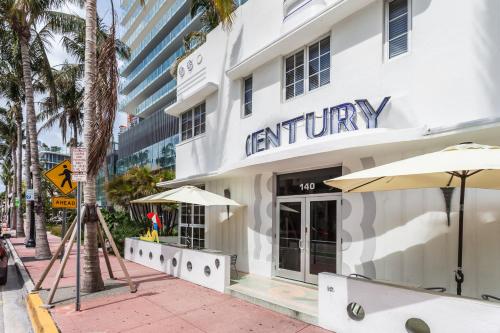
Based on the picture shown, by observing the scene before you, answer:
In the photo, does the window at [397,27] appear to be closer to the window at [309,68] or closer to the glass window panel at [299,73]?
the window at [309,68]

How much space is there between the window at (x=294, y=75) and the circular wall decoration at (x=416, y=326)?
6011mm

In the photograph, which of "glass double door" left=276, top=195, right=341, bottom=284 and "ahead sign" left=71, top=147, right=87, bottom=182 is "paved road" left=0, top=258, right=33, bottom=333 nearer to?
"ahead sign" left=71, top=147, right=87, bottom=182

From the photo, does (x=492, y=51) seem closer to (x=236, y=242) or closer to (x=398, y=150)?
(x=398, y=150)

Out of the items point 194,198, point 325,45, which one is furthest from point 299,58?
point 194,198

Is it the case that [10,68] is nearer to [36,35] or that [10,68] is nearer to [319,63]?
[36,35]

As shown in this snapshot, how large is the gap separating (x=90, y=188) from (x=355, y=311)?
6524 millimetres

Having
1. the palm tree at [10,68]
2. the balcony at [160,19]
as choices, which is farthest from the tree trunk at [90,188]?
the balcony at [160,19]

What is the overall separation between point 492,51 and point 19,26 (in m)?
17.0

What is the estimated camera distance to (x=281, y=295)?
25.0 ft

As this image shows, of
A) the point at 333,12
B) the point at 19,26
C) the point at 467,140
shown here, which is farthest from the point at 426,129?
the point at 19,26

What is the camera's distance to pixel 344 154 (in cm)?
717

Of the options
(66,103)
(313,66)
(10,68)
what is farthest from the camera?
(66,103)

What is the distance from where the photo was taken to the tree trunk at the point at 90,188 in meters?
8.54

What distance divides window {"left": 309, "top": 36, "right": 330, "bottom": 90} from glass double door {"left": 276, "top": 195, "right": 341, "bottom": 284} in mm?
2816
